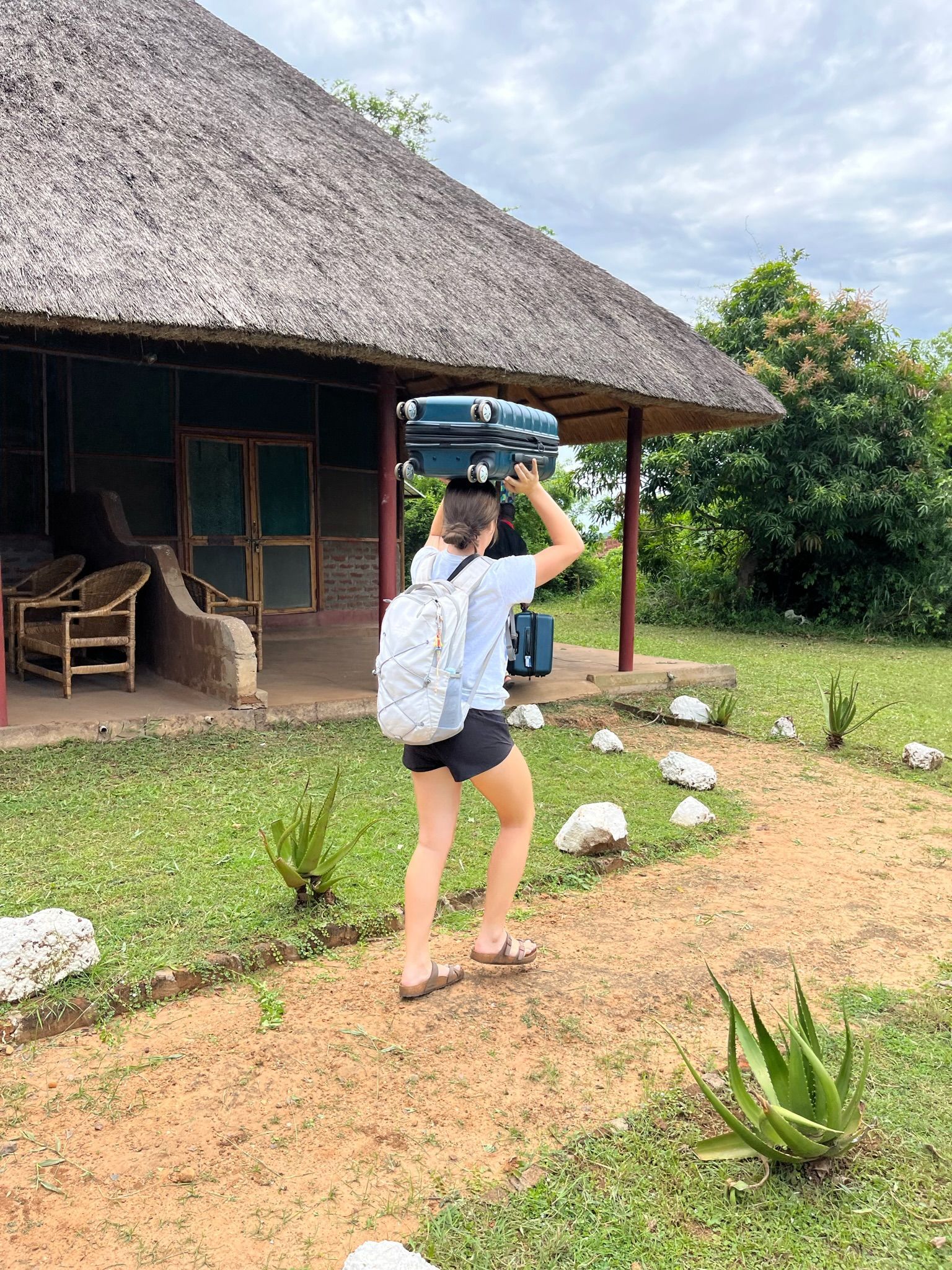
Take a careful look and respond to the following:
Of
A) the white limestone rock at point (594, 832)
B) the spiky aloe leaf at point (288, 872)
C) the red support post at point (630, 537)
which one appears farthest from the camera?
the red support post at point (630, 537)

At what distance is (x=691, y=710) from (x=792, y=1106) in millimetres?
5013

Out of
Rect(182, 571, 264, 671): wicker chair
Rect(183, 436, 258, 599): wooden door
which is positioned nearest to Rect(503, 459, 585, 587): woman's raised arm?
Rect(182, 571, 264, 671): wicker chair

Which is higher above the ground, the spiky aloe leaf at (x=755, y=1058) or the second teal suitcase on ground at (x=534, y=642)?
the second teal suitcase on ground at (x=534, y=642)

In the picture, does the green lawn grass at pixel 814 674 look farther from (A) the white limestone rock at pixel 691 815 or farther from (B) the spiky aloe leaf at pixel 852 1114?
(B) the spiky aloe leaf at pixel 852 1114

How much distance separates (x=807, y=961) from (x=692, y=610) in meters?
12.3

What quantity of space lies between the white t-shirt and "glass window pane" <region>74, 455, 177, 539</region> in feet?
20.1

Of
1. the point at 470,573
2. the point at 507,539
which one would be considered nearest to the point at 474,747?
the point at 470,573

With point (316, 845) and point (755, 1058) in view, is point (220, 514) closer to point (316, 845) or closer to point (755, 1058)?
point (316, 845)

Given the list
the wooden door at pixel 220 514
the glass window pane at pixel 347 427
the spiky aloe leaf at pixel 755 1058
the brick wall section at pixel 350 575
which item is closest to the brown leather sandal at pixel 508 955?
the spiky aloe leaf at pixel 755 1058

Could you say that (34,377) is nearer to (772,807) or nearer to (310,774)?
(310,774)

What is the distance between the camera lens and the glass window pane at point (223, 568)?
8.80m

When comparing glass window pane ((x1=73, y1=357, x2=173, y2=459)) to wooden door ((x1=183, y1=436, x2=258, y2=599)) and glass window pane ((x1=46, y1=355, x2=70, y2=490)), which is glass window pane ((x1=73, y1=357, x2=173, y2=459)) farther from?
wooden door ((x1=183, y1=436, x2=258, y2=599))

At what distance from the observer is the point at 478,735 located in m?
2.68

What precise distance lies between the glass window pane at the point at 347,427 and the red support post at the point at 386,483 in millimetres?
2713
